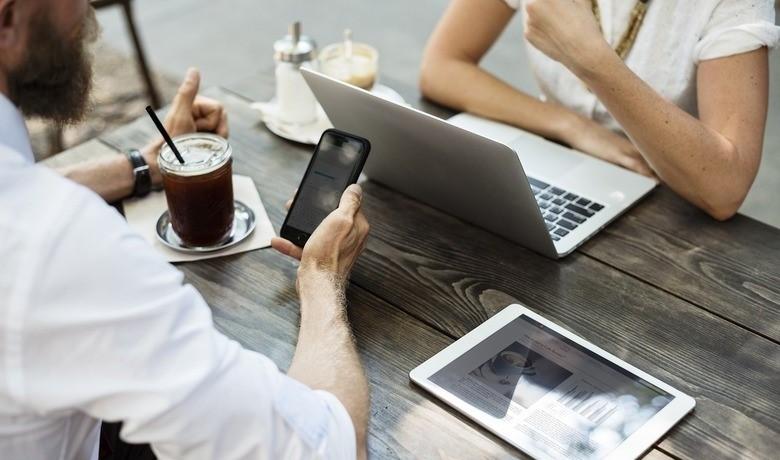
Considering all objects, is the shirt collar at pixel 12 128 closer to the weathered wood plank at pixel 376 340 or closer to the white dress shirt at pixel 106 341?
the white dress shirt at pixel 106 341

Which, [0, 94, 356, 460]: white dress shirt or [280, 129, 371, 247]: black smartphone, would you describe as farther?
[280, 129, 371, 247]: black smartphone

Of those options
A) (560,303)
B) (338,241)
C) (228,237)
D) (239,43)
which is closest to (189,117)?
(228,237)

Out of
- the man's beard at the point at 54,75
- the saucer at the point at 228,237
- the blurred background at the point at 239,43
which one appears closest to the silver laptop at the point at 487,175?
the saucer at the point at 228,237

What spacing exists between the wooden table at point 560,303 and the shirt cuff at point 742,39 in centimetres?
27

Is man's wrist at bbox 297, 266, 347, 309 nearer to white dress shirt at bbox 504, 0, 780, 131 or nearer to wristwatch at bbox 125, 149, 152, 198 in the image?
wristwatch at bbox 125, 149, 152, 198

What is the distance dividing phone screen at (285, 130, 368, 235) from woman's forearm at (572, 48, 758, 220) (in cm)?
44

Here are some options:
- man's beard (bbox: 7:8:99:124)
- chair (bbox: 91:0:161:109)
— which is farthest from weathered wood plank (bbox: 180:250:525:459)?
chair (bbox: 91:0:161:109)

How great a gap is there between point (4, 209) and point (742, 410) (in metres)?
0.77

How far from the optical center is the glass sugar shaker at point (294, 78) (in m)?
1.45

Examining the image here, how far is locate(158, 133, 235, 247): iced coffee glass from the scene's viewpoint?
112 cm

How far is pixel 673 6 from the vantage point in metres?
1.49

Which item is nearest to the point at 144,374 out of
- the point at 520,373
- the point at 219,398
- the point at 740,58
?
the point at 219,398

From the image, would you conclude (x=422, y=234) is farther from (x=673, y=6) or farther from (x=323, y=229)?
(x=673, y=6)

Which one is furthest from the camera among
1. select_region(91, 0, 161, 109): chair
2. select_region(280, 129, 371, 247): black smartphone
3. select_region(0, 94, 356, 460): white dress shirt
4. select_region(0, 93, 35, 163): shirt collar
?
select_region(91, 0, 161, 109): chair
